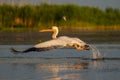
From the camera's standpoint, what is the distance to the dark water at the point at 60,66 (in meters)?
13.2

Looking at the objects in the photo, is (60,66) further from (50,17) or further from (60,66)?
(50,17)

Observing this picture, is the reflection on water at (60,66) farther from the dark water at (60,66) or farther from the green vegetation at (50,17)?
the green vegetation at (50,17)

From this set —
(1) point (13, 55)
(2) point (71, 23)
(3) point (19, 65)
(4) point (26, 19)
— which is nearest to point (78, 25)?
(2) point (71, 23)

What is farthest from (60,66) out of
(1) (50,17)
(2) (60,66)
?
(1) (50,17)

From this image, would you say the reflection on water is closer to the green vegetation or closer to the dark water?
the dark water

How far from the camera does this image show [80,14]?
41.6 meters

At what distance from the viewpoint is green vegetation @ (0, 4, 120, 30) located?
129 ft

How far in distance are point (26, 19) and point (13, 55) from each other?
2078 centimetres

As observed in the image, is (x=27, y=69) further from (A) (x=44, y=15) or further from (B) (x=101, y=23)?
(B) (x=101, y=23)

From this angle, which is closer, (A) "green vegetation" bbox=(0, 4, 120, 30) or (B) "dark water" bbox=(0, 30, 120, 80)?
(B) "dark water" bbox=(0, 30, 120, 80)

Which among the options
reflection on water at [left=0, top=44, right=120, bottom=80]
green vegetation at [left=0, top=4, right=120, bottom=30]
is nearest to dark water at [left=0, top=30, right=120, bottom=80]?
reflection on water at [left=0, top=44, right=120, bottom=80]

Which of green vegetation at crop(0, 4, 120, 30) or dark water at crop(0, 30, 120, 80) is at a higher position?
dark water at crop(0, 30, 120, 80)

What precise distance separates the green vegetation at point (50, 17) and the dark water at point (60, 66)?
722 inches

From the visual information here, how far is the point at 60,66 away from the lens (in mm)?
15602
